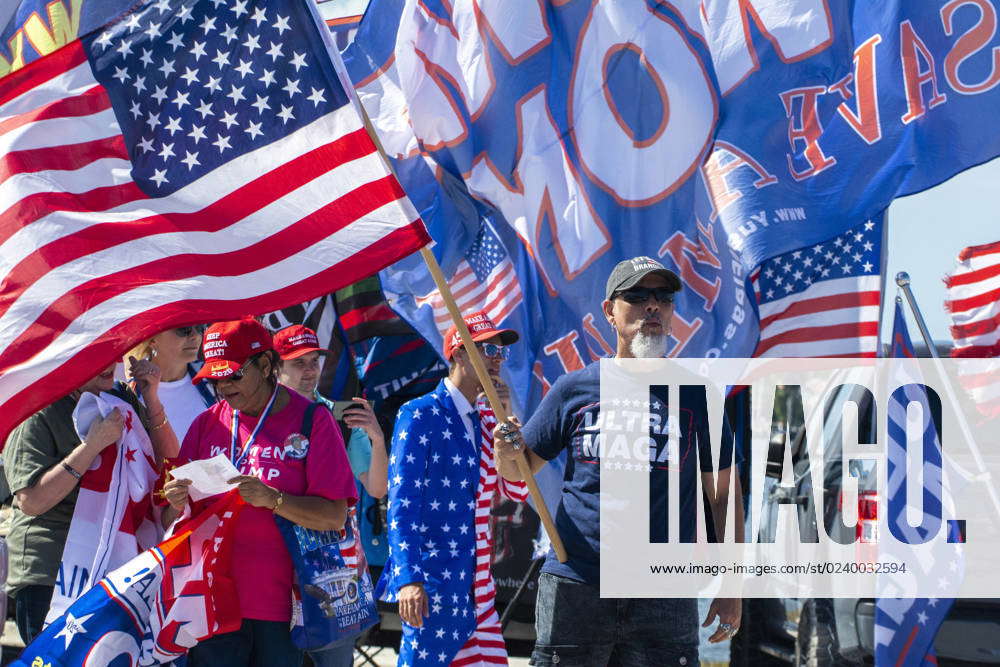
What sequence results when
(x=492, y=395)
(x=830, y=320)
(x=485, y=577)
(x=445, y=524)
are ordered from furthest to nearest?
(x=830, y=320) < (x=485, y=577) < (x=445, y=524) < (x=492, y=395)

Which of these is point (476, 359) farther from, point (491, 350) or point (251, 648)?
point (251, 648)

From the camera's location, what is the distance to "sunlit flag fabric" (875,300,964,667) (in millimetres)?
5348

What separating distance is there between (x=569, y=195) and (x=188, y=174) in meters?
3.02

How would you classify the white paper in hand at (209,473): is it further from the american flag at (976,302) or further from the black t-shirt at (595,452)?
the american flag at (976,302)

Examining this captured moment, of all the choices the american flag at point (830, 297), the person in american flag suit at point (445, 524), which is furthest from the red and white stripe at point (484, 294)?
the american flag at point (830, 297)

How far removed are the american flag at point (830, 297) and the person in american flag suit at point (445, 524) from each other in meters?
3.42

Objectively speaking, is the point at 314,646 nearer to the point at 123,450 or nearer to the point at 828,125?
the point at 123,450

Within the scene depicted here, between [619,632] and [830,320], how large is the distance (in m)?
4.25

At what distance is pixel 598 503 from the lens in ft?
13.4

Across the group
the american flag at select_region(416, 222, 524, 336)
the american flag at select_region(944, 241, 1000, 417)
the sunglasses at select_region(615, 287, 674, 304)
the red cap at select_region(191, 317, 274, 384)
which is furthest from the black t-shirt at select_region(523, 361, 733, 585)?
the american flag at select_region(944, 241, 1000, 417)

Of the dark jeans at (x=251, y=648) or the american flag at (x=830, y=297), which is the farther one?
the american flag at (x=830, y=297)

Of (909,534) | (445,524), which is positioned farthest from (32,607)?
(909,534)

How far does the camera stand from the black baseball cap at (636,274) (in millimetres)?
4102

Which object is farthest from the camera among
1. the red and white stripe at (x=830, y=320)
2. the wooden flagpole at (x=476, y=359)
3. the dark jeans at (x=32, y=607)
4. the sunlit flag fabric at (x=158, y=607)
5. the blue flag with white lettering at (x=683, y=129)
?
the red and white stripe at (x=830, y=320)
